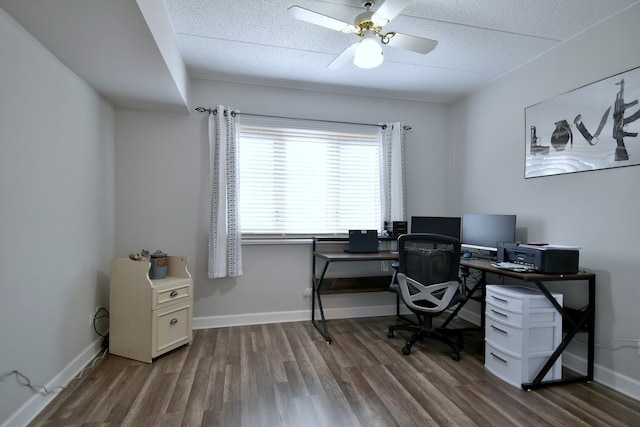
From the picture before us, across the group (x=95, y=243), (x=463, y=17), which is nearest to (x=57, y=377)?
(x=95, y=243)

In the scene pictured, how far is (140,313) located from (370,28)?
2675 mm

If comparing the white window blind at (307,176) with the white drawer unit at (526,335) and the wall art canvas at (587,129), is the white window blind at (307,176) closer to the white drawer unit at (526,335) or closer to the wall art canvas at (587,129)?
the wall art canvas at (587,129)

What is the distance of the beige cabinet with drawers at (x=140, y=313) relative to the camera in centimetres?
242

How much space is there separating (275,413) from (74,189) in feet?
6.80

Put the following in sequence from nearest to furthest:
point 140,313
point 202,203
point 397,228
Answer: point 140,313 < point 202,203 < point 397,228

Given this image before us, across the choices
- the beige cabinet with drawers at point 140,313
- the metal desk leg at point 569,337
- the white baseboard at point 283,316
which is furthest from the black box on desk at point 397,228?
the beige cabinet with drawers at point 140,313

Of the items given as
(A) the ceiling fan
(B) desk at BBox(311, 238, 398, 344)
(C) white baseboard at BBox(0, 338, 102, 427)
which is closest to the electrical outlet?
(C) white baseboard at BBox(0, 338, 102, 427)

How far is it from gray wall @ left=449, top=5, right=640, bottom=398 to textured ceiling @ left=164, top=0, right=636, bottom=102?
161 millimetres

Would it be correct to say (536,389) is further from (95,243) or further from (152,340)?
(95,243)

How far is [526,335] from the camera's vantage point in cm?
211

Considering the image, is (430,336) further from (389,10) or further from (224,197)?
(389,10)

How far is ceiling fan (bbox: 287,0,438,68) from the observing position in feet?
5.80

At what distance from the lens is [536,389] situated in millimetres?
2100

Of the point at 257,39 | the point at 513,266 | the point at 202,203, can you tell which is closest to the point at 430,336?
the point at 513,266
